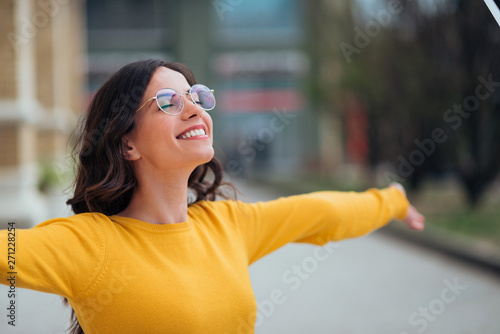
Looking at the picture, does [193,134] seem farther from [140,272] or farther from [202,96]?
[140,272]

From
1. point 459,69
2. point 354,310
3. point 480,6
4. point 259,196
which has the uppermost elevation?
point 480,6

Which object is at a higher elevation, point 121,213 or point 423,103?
point 121,213

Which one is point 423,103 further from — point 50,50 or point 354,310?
point 50,50

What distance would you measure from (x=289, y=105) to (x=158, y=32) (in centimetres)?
801

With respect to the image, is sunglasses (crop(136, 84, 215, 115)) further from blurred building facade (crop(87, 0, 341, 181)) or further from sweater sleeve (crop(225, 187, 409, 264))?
blurred building facade (crop(87, 0, 341, 181))

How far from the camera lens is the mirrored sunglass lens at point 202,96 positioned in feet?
6.33

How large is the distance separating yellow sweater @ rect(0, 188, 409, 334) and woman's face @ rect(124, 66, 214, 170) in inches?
8.2

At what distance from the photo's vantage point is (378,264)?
303 inches

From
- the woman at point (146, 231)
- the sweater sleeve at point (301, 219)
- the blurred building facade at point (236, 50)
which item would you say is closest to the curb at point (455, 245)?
the sweater sleeve at point (301, 219)

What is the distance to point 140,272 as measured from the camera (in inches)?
68.0

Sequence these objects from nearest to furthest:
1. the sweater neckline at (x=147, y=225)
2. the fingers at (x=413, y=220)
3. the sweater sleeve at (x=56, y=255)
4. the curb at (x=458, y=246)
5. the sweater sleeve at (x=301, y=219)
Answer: the sweater sleeve at (x=56, y=255) → the sweater neckline at (x=147, y=225) → the sweater sleeve at (x=301, y=219) → the fingers at (x=413, y=220) → the curb at (x=458, y=246)

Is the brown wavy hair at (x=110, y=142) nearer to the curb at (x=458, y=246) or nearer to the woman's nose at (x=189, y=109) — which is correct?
the woman's nose at (x=189, y=109)

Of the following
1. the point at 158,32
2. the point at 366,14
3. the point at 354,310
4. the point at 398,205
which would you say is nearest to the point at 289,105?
the point at 158,32

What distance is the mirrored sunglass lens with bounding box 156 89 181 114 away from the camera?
1853 millimetres
